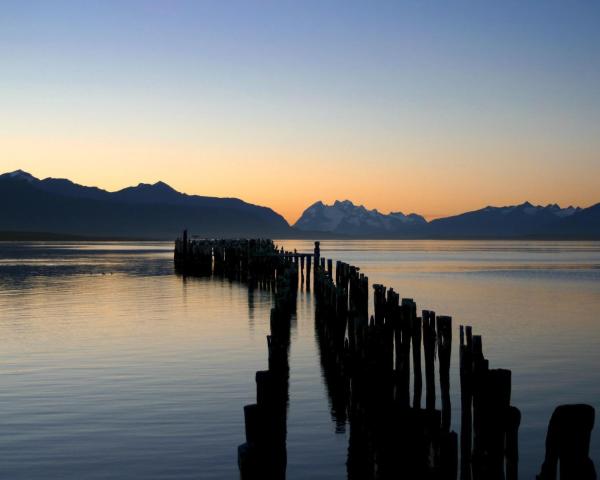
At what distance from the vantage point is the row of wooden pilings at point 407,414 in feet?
25.7

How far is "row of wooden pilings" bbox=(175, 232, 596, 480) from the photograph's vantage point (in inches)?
309

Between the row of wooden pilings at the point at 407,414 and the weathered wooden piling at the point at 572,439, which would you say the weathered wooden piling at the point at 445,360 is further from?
the weathered wooden piling at the point at 572,439

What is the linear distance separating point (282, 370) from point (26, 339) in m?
13.2

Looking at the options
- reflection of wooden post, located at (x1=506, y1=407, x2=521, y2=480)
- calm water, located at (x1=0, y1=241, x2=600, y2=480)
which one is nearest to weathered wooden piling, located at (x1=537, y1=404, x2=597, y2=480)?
reflection of wooden post, located at (x1=506, y1=407, x2=521, y2=480)

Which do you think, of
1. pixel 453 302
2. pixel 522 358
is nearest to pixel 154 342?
pixel 522 358

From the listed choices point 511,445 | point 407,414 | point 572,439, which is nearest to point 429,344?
point 407,414

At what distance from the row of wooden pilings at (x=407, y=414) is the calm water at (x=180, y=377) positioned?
26.1 inches

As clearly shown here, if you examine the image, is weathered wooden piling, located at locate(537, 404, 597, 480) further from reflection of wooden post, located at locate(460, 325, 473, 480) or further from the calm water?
the calm water

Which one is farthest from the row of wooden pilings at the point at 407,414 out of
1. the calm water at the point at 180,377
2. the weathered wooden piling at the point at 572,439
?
the calm water at the point at 180,377

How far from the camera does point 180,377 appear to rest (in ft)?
59.6

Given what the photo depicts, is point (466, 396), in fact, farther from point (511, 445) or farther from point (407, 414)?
point (407, 414)

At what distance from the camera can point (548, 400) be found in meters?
16.6

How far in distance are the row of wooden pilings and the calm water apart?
26.1 inches

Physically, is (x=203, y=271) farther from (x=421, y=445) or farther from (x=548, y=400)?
(x=421, y=445)
